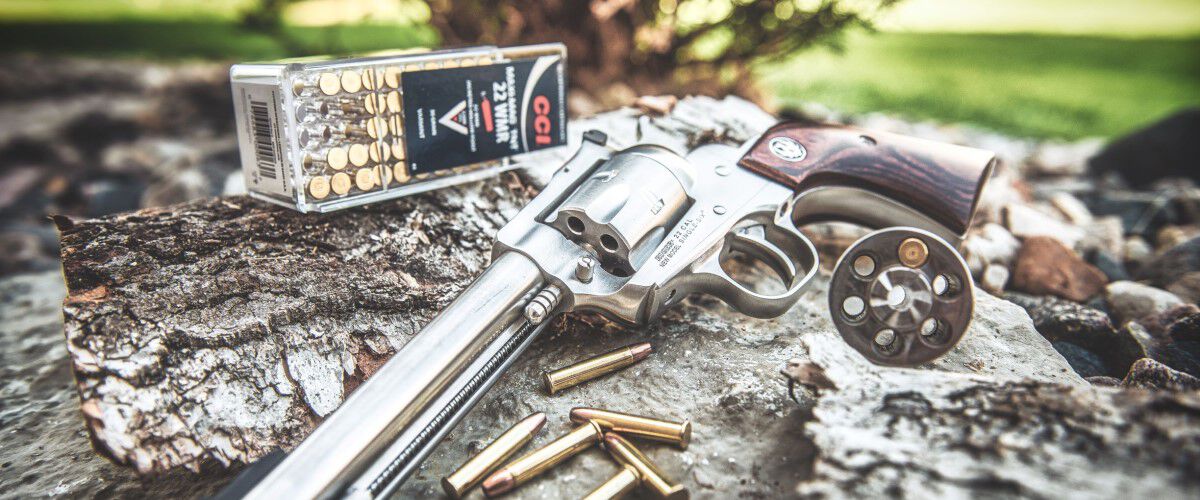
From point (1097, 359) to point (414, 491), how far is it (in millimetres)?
1415

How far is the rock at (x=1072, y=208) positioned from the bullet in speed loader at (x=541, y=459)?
7.11 ft

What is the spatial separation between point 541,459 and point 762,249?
61 cm

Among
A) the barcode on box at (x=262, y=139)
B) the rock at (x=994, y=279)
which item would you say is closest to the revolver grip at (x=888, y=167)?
the rock at (x=994, y=279)

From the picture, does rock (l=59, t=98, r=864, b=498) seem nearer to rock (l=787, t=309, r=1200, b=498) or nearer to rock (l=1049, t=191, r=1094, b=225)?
rock (l=787, t=309, r=1200, b=498)

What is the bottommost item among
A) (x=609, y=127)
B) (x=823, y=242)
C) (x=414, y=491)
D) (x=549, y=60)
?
(x=414, y=491)

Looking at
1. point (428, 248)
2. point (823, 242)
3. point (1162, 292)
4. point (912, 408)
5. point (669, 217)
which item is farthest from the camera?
point (823, 242)

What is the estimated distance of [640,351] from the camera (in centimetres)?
133

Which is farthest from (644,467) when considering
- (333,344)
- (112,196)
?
(112,196)

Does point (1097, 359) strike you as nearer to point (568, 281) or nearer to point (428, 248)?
point (568, 281)

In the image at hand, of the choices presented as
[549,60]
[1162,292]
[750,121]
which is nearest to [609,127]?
[549,60]

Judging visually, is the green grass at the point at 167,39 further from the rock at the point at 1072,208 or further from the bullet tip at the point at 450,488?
the bullet tip at the point at 450,488

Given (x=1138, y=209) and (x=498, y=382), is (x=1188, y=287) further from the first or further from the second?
(x=498, y=382)

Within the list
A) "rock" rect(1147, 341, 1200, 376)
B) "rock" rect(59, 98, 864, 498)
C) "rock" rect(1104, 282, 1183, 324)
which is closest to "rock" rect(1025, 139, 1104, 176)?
"rock" rect(1104, 282, 1183, 324)

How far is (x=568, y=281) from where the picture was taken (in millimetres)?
1241
